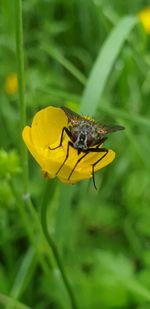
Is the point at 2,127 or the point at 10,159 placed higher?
the point at 10,159

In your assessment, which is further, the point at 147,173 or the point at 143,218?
the point at 147,173

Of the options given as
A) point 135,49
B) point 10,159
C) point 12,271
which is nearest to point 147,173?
point 135,49

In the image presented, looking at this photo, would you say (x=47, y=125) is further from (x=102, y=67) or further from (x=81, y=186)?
(x=81, y=186)

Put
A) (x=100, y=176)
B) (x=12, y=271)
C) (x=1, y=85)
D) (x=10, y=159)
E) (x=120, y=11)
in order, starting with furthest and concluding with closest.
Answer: (x=120, y=11)
(x=1, y=85)
(x=100, y=176)
(x=12, y=271)
(x=10, y=159)

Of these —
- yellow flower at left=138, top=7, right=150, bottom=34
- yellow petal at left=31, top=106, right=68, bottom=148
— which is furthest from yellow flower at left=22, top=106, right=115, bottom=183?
yellow flower at left=138, top=7, right=150, bottom=34

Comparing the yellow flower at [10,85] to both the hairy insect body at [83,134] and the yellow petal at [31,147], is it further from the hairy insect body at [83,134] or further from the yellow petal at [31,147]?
the yellow petal at [31,147]

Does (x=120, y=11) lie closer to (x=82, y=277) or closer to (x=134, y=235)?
(x=134, y=235)
